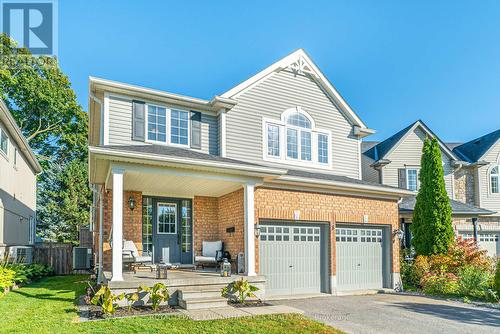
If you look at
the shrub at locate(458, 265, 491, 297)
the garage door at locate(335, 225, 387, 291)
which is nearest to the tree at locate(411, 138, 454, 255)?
the shrub at locate(458, 265, 491, 297)

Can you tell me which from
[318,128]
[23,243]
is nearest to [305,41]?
[318,128]

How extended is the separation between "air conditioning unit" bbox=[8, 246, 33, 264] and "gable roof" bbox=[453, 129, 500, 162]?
70.1 ft

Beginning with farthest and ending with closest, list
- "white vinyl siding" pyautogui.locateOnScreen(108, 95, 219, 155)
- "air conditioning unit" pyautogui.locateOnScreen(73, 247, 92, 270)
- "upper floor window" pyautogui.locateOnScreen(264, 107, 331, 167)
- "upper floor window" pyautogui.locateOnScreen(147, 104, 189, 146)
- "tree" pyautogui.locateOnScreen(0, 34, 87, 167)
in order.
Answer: "tree" pyautogui.locateOnScreen(0, 34, 87, 167) → "air conditioning unit" pyautogui.locateOnScreen(73, 247, 92, 270) → "upper floor window" pyautogui.locateOnScreen(264, 107, 331, 167) → "upper floor window" pyautogui.locateOnScreen(147, 104, 189, 146) → "white vinyl siding" pyautogui.locateOnScreen(108, 95, 219, 155)

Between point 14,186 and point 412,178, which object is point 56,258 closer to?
point 14,186

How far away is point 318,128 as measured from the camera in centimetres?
1413

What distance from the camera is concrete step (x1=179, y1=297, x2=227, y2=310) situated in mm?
8172

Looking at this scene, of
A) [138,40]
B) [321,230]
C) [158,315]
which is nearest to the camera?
[158,315]

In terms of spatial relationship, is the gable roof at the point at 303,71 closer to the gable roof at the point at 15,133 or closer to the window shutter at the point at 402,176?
the window shutter at the point at 402,176

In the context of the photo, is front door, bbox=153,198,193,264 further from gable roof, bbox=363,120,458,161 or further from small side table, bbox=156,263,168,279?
gable roof, bbox=363,120,458,161

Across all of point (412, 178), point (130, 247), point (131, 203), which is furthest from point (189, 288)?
point (412, 178)

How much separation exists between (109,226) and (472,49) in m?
14.1

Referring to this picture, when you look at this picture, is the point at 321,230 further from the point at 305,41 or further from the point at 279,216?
the point at 305,41

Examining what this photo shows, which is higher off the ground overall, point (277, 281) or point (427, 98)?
point (427, 98)

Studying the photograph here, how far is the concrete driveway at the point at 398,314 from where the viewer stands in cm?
741
